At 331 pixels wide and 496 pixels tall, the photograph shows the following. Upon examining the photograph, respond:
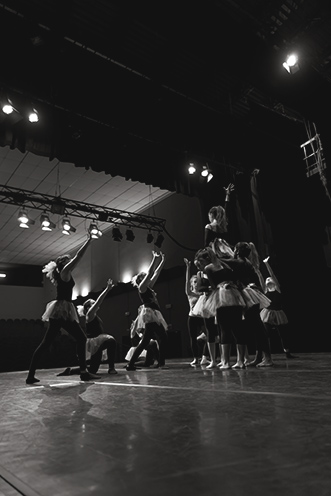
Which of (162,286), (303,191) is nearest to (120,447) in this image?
(303,191)

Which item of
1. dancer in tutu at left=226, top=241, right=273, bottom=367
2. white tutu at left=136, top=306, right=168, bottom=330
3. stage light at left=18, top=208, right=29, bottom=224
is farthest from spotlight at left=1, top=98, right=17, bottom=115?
stage light at left=18, top=208, right=29, bottom=224

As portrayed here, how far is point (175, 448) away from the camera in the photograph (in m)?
1.07

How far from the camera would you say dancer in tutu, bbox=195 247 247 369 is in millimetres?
3848

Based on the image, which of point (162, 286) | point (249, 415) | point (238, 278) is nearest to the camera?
point (249, 415)

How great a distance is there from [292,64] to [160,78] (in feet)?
8.73

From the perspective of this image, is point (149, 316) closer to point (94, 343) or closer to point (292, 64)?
point (94, 343)

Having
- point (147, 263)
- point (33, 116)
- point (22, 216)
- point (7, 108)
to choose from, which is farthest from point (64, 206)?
point (7, 108)

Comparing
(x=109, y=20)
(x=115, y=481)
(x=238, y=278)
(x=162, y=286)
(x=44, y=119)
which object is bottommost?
(x=115, y=481)

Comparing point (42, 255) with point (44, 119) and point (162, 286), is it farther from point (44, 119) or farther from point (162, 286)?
point (44, 119)

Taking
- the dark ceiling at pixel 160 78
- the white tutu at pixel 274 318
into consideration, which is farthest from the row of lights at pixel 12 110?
the white tutu at pixel 274 318

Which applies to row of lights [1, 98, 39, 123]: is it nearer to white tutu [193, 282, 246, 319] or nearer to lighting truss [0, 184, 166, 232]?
lighting truss [0, 184, 166, 232]

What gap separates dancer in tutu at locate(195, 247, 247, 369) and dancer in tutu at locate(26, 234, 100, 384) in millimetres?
1423

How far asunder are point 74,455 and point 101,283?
602 inches

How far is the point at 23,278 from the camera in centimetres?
2109
